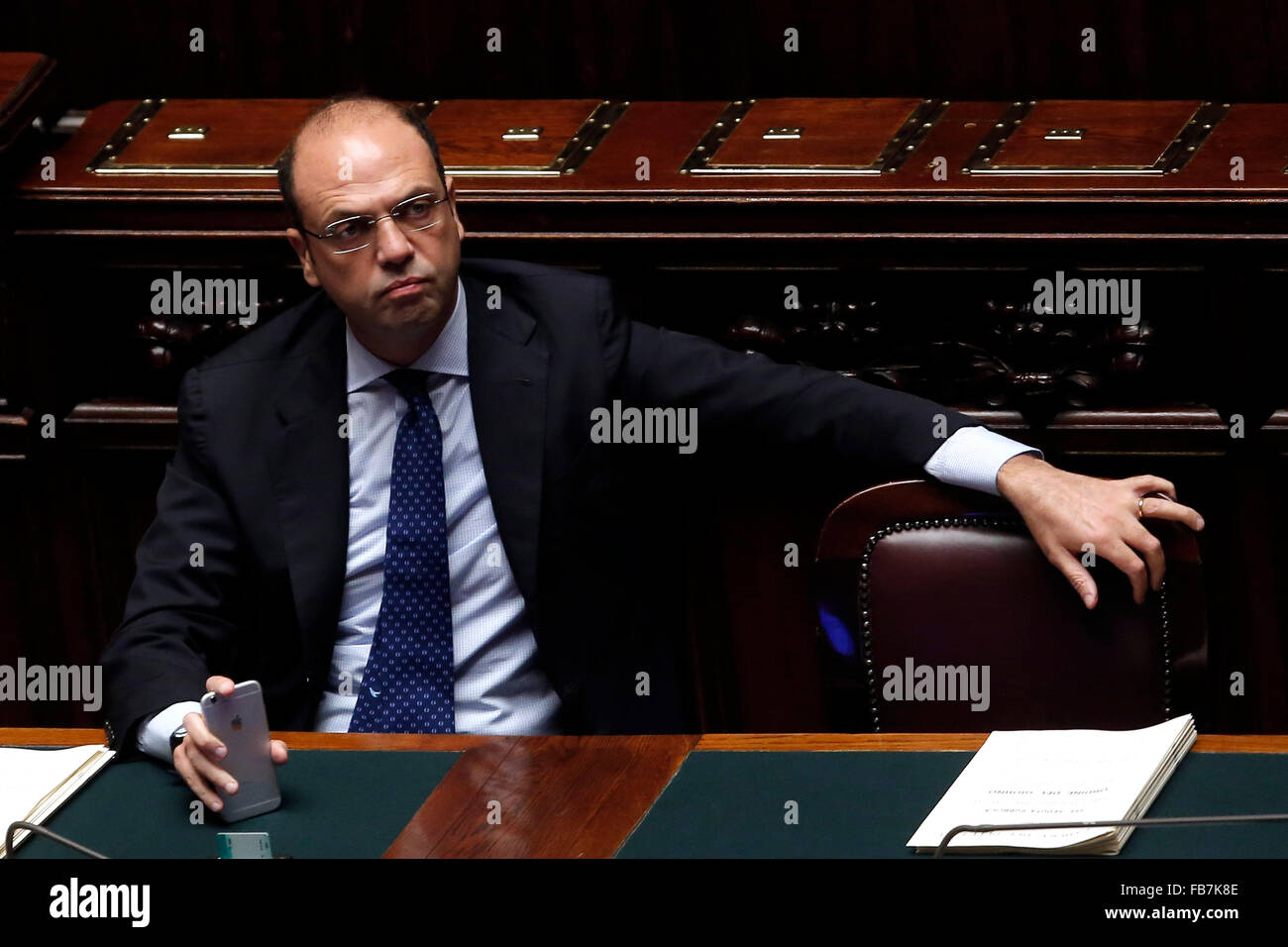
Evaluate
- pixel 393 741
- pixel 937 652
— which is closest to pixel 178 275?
pixel 393 741

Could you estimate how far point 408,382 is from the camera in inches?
87.4

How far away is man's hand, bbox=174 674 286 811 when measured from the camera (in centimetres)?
159

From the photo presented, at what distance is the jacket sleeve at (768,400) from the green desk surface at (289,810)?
704mm

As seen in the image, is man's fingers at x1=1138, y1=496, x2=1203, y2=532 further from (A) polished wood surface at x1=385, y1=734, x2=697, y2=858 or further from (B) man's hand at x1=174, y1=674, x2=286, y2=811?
(B) man's hand at x1=174, y1=674, x2=286, y2=811

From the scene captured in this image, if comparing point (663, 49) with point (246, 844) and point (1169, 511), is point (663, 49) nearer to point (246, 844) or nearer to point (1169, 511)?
point (1169, 511)

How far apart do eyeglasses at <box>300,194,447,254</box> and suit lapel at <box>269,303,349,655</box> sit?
174 millimetres

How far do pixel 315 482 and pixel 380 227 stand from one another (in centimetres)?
35

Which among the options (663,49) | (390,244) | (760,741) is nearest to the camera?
(760,741)

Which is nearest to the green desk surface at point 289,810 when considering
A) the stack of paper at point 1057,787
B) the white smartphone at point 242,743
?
the white smartphone at point 242,743

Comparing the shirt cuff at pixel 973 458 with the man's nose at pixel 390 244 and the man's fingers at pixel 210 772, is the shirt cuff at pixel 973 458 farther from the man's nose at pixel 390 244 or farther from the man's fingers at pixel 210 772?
the man's fingers at pixel 210 772

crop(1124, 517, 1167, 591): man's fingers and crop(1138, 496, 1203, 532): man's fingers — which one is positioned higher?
crop(1138, 496, 1203, 532): man's fingers

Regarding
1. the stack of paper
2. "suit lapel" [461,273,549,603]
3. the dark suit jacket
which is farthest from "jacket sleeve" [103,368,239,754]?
the stack of paper

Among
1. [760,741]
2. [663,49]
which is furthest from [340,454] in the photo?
[663,49]

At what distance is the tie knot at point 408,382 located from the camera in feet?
7.28
